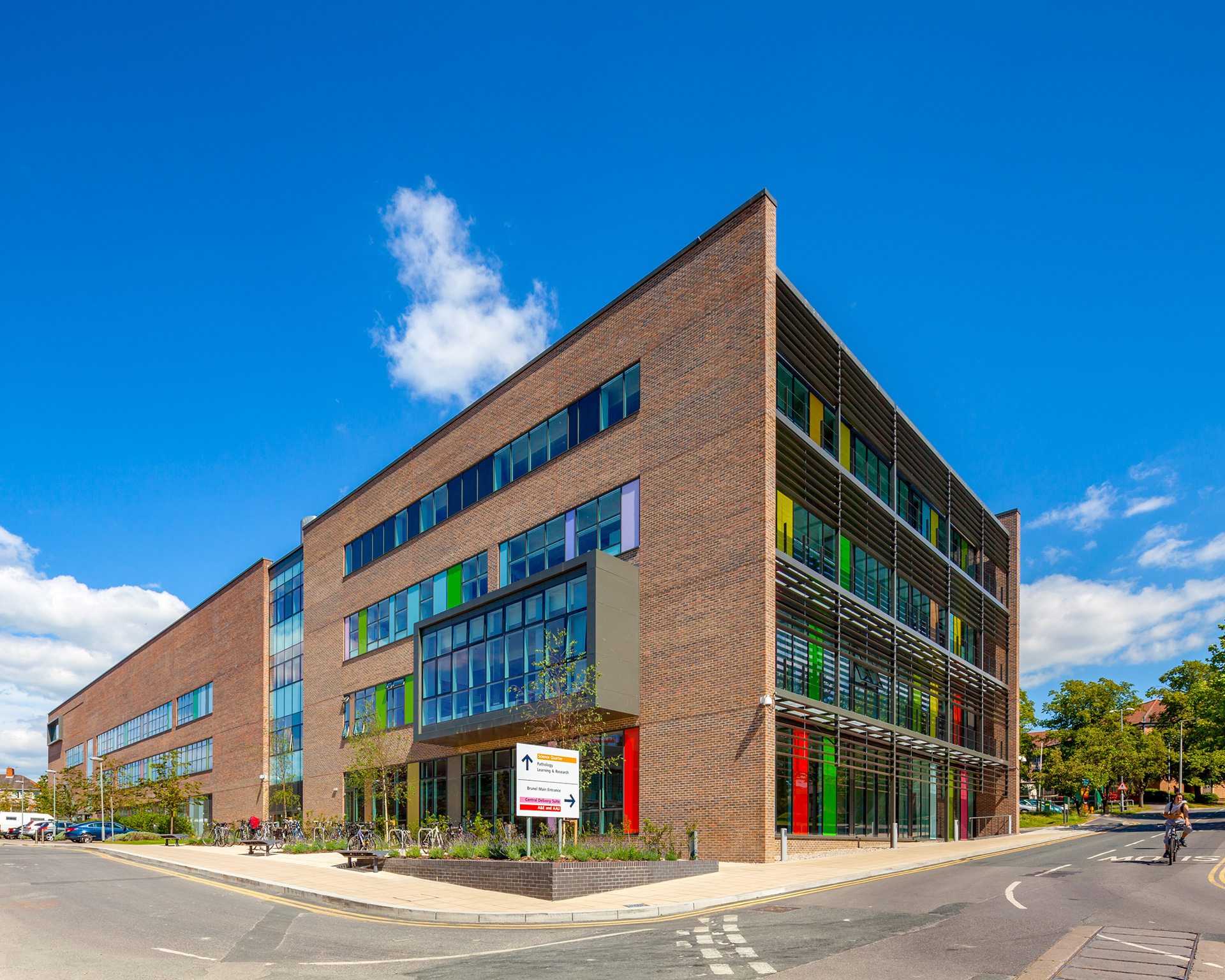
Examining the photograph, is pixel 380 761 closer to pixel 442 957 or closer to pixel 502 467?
pixel 502 467

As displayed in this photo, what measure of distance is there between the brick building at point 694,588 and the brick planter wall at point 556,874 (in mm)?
4987

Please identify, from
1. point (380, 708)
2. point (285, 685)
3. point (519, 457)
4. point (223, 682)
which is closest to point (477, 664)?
point (519, 457)

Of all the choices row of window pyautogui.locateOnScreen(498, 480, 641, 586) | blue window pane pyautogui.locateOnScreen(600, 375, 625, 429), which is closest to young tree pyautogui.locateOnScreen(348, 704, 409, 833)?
row of window pyautogui.locateOnScreen(498, 480, 641, 586)

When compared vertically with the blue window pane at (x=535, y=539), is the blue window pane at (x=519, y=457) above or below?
above

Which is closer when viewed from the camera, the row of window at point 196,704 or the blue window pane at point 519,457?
the blue window pane at point 519,457

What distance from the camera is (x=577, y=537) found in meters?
33.0

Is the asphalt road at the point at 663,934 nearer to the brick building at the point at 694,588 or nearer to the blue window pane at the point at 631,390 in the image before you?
the brick building at the point at 694,588

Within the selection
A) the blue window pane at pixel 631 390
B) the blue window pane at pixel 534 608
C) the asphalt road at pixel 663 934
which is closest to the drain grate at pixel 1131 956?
the asphalt road at pixel 663 934

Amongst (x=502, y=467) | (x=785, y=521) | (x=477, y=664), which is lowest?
(x=477, y=664)

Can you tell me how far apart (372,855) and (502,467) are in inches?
630

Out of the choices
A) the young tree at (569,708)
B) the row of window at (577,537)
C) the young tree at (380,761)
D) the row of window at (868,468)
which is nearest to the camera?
the young tree at (569,708)

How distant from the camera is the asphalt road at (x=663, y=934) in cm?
1122

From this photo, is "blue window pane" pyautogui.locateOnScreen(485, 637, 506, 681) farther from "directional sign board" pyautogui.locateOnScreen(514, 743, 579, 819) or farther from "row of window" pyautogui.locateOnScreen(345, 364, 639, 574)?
"directional sign board" pyautogui.locateOnScreen(514, 743, 579, 819)

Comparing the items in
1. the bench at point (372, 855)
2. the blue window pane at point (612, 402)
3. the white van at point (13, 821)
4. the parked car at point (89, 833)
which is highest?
the blue window pane at point (612, 402)
